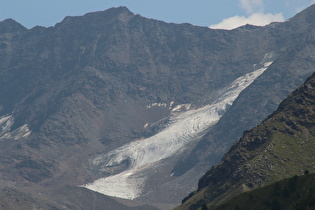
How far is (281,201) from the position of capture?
199 meters

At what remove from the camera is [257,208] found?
199250mm

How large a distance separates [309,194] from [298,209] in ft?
32.1

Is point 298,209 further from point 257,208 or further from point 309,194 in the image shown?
point 257,208

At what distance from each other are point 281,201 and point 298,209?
4231 cm

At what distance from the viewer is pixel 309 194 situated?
6516 inches

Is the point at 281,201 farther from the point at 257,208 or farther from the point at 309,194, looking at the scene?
the point at 309,194

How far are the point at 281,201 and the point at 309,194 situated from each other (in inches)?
1335

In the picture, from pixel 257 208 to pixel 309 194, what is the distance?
35356mm

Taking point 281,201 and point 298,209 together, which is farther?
point 281,201

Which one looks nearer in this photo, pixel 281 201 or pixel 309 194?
pixel 309 194

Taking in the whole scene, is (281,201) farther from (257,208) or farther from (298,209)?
(298,209)

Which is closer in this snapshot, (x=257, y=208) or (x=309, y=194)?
(x=309, y=194)

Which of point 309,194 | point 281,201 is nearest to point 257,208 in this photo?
point 281,201

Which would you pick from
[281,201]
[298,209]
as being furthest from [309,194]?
[281,201]
